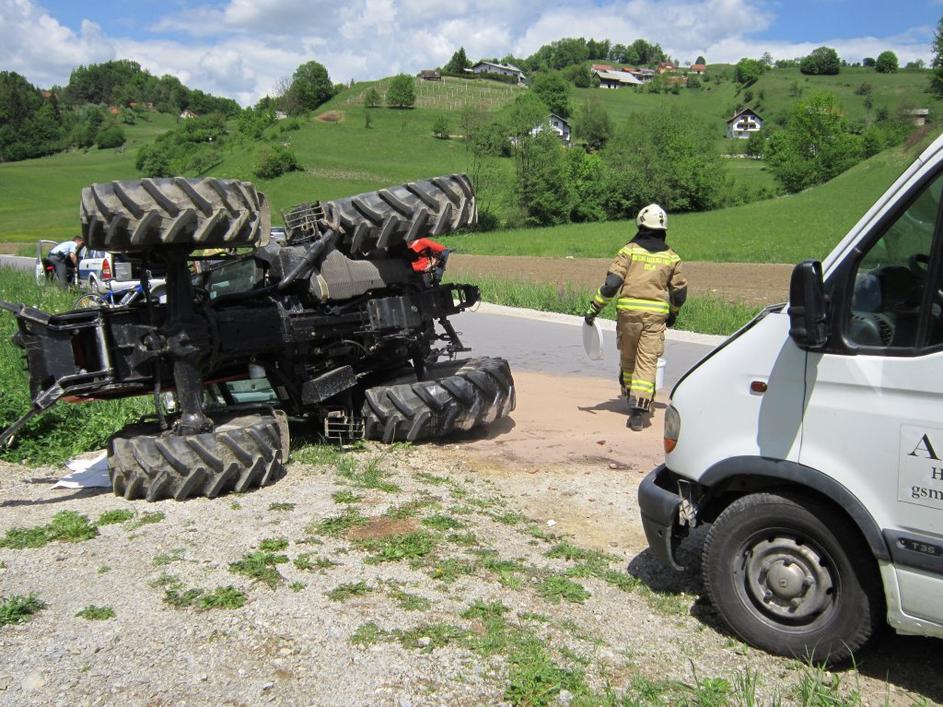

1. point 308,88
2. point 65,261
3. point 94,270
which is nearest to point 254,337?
point 94,270

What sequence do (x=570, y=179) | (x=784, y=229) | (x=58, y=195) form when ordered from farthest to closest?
(x=58, y=195), (x=570, y=179), (x=784, y=229)

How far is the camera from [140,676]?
145 inches

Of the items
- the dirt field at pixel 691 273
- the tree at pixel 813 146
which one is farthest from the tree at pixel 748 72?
the dirt field at pixel 691 273

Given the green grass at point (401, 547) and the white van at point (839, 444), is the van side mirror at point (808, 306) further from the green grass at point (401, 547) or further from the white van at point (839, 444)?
the green grass at point (401, 547)

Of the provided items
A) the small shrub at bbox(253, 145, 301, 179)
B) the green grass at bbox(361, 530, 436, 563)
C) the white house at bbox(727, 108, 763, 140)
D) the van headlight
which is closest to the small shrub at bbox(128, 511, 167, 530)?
the green grass at bbox(361, 530, 436, 563)

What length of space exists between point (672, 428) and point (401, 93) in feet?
380

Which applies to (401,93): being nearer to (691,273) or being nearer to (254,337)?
(691,273)

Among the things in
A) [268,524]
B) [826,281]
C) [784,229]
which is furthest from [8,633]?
[784,229]

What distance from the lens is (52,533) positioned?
541 centimetres

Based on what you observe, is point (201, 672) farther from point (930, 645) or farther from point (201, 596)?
point (930, 645)

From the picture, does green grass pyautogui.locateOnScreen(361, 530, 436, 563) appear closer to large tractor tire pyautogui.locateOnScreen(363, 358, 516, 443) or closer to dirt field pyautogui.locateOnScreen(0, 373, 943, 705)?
dirt field pyautogui.locateOnScreen(0, 373, 943, 705)

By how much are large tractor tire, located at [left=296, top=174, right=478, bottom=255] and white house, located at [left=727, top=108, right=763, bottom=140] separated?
125653 mm

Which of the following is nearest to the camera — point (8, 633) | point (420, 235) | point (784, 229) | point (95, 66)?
point (8, 633)

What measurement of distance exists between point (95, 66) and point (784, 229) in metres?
159
